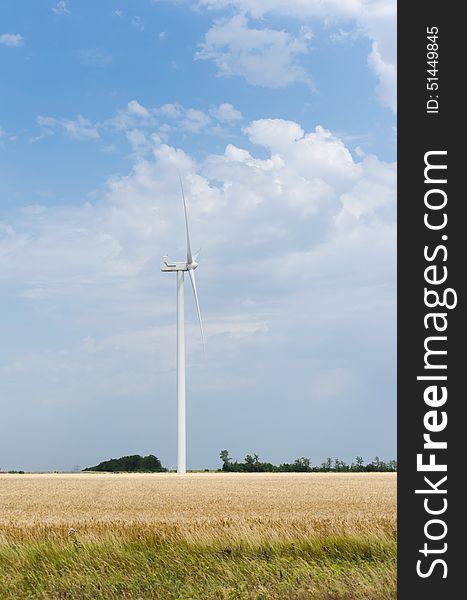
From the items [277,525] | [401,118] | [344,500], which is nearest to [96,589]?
[277,525]

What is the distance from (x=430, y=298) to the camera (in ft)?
33.5

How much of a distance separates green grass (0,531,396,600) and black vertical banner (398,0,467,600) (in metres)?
1.56

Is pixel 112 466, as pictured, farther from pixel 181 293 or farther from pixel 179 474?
pixel 181 293

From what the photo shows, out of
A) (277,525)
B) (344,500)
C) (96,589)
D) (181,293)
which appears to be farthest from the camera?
(181,293)

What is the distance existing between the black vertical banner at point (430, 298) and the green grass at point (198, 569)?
156 centimetres

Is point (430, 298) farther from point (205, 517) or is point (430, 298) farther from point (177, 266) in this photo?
point (177, 266)

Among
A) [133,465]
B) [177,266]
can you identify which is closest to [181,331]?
[177,266]

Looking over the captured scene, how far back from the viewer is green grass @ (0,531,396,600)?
38.8 feet

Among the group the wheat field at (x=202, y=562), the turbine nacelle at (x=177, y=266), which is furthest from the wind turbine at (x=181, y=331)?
the wheat field at (x=202, y=562)

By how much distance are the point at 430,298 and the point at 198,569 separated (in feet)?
20.5

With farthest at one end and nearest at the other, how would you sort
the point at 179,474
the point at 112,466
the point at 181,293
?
the point at 112,466, the point at 179,474, the point at 181,293

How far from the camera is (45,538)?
1602cm

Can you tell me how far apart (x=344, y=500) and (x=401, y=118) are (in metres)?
31.9

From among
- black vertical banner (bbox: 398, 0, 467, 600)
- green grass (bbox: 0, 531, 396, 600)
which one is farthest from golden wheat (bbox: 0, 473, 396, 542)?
black vertical banner (bbox: 398, 0, 467, 600)
